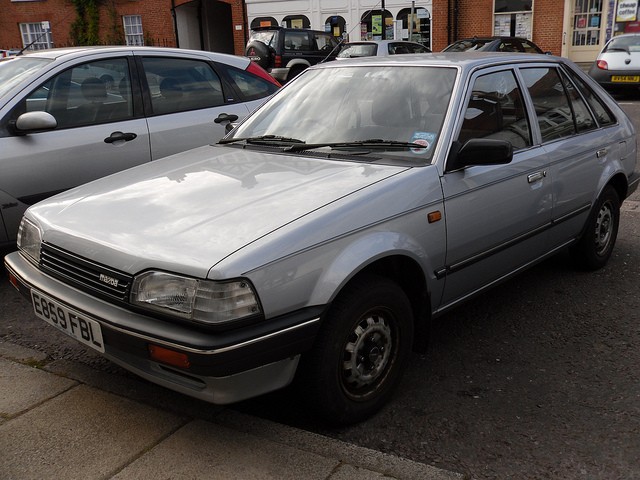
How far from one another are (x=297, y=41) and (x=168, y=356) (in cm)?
1964

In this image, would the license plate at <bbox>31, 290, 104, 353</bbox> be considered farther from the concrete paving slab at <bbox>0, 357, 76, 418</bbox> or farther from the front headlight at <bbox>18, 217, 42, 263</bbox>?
the concrete paving slab at <bbox>0, 357, 76, 418</bbox>

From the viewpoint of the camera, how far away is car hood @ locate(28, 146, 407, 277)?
252 cm

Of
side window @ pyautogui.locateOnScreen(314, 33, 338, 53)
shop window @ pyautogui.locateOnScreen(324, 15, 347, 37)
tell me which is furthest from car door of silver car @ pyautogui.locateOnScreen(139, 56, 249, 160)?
shop window @ pyautogui.locateOnScreen(324, 15, 347, 37)

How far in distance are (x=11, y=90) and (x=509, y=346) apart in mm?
3926

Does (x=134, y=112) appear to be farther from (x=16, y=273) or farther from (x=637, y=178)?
(x=637, y=178)

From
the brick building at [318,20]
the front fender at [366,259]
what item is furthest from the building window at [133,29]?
the front fender at [366,259]

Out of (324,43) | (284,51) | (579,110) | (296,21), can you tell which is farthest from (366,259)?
(296,21)

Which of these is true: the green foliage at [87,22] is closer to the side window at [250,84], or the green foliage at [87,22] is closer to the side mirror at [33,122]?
the side window at [250,84]

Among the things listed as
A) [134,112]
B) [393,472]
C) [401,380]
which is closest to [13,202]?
[134,112]

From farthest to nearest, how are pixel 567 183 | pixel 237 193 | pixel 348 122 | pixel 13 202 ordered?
pixel 13 202 → pixel 567 183 → pixel 348 122 → pixel 237 193

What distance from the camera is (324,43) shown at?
21875 mm

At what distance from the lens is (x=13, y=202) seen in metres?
4.56

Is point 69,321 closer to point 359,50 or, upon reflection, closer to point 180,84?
point 180,84

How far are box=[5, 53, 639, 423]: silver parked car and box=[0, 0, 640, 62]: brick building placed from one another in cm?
1972
